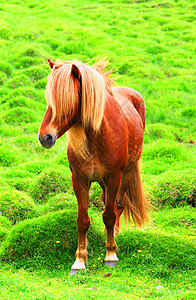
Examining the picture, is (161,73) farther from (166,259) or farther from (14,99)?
(166,259)

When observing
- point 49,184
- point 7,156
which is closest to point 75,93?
point 49,184

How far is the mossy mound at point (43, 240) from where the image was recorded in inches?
200

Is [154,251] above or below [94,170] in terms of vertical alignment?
below

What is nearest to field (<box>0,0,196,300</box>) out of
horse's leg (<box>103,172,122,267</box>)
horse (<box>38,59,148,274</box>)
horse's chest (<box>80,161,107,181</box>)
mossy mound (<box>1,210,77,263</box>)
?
mossy mound (<box>1,210,77,263</box>)

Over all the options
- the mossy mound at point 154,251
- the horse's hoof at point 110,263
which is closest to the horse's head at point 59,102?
the horse's hoof at point 110,263

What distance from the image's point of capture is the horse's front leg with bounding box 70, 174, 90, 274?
4621 mm

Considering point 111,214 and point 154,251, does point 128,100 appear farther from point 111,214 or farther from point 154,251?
point 154,251

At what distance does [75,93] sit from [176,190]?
10.8ft

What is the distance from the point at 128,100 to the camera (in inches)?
222

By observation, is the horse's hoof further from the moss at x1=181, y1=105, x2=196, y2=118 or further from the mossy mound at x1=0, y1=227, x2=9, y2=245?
the moss at x1=181, y1=105, x2=196, y2=118

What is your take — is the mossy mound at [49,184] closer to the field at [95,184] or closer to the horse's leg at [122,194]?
the field at [95,184]

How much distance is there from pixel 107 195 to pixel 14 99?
6058 millimetres

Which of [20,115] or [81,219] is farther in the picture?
[20,115]

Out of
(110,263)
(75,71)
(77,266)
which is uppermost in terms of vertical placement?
(75,71)
